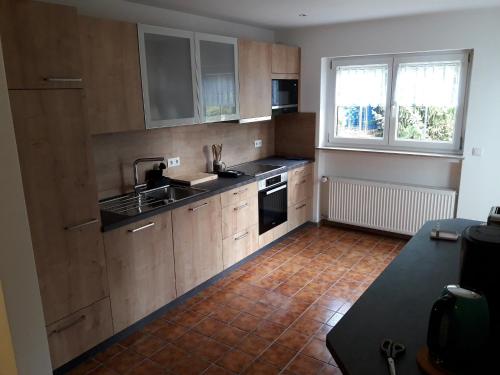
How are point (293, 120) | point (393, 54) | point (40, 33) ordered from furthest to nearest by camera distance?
point (293, 120) < point (393, 54) < point (40, 33)

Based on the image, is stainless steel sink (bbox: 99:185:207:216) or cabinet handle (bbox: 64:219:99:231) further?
stainless steel sink (bbox: 99:185:207:216)

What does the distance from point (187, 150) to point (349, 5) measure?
1.96 m

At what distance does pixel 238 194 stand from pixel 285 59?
1785 mm

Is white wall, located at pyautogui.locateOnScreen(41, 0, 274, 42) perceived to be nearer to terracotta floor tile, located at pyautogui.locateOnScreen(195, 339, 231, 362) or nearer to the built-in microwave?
the built-in microwave

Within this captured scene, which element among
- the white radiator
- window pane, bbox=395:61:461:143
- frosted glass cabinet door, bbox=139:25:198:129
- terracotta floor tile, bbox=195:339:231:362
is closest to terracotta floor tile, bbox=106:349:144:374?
terracotta floor tile, bbox=195:339:231:362

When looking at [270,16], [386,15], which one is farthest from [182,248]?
[386,15]

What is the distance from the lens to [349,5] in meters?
3.40

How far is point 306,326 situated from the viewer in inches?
118

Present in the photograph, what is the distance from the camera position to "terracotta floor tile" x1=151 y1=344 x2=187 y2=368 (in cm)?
263

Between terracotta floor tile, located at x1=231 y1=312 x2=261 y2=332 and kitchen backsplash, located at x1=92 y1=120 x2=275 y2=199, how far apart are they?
1408 millimetres

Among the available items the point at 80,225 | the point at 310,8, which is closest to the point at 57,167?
the point at 80,225

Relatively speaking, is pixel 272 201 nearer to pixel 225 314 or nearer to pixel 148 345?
pixel 225 314

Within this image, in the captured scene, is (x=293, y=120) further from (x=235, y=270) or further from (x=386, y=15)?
(x=235, y=270)

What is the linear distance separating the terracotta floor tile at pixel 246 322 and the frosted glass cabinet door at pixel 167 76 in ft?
5.37
